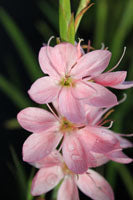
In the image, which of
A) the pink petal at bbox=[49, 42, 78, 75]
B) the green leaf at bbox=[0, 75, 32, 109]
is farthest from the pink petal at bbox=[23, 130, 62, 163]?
the green leaf at bbox=[0, 75, 32, 109]

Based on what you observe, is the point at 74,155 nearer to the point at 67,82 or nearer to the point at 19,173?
the point at 67,82

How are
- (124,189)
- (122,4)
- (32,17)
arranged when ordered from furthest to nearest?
(32,17) → (122,4) → (124,189)

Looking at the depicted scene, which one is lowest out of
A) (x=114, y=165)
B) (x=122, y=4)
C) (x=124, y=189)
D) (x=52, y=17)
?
(x=124, y=189)

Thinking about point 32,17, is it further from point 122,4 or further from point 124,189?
point 124,189

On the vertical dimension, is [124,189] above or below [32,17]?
below

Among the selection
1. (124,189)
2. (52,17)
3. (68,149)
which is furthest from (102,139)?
(52,17)

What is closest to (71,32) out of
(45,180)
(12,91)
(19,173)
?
(45,180)

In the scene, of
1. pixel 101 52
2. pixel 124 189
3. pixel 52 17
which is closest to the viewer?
pixel 101 52
